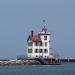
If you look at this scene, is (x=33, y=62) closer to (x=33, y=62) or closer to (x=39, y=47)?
(x=33, y=62)

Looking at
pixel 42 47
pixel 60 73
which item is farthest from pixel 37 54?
pixel 60 73

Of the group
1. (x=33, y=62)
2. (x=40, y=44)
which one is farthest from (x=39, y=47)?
(x=33, y=62)

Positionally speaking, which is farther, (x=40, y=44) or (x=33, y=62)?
(x=40, y=44)

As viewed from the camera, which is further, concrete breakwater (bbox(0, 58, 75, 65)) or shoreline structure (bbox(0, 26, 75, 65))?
shoreline structure (bbox(0, 26, 75, 65))

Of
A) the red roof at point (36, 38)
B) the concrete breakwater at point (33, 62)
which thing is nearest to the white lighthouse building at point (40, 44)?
the red roof at point (36, 38)

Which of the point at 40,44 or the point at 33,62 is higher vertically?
the point at 40,44

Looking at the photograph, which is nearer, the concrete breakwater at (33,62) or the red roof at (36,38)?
the concrete breakwater at (33,62)

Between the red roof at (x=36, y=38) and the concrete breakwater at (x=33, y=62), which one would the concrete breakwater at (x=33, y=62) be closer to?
the concrete breakwater at (x=33, y=62)

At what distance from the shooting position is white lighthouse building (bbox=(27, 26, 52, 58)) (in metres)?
195

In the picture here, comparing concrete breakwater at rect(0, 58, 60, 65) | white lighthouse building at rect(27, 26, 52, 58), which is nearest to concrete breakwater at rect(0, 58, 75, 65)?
concrete breakwater at rect(0, 58, 60, 65)

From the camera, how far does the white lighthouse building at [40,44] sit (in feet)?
641

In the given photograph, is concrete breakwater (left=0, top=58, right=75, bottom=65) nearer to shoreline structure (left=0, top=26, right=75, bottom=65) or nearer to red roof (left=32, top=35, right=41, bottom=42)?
shoreline structure (left=0, top=26, right=75, bottom=65)

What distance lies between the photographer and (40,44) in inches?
7702

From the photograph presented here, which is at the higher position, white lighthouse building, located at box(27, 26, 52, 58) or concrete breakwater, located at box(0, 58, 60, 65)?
white lighthouse building, located at box(27, 26, 52, 58)
